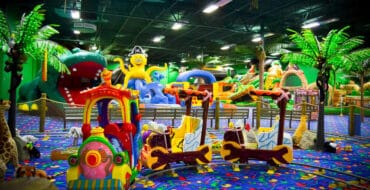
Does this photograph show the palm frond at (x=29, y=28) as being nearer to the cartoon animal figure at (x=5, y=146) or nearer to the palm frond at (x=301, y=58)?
the cartoon animal figure at (x=5, y=146)

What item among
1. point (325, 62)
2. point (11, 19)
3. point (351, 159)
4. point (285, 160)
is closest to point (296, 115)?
point (325, 62)

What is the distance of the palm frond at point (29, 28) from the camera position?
227 inches

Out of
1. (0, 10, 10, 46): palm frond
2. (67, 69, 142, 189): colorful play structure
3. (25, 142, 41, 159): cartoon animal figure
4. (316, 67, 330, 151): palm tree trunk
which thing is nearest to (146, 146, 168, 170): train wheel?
(67, 69, 142, 189): colorful play structure

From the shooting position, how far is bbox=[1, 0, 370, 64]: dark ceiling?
1350cm

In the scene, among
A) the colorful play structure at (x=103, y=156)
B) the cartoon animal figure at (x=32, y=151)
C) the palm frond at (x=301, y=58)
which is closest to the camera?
the colorful play structure at (x=103, y=156)

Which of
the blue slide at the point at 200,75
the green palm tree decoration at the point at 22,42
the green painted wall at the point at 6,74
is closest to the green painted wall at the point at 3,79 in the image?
the green painted wall at the point at 6,74

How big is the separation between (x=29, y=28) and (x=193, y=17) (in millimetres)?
11777

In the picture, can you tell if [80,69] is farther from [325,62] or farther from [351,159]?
[351,159]

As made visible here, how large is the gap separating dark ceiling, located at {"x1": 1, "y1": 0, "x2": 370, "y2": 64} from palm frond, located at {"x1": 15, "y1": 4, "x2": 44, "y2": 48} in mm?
3561

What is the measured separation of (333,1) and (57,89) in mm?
12314

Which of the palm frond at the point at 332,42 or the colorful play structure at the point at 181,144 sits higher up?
the palm frond at the point at 332,42

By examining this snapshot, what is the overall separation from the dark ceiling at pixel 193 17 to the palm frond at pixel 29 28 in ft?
11.7

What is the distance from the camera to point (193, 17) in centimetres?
1664

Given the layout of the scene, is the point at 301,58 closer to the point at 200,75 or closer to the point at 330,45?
the point at 330,45
